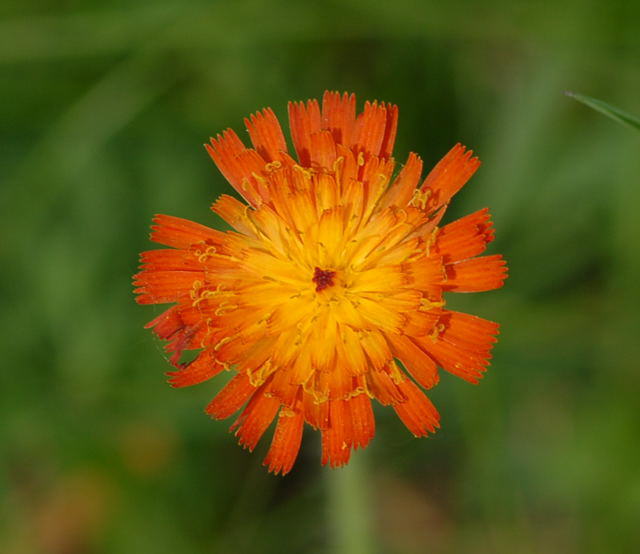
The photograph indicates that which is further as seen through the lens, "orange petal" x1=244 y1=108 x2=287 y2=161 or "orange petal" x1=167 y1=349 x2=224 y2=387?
"orange petal" x1=244 y1=108 x2=287 y2=161

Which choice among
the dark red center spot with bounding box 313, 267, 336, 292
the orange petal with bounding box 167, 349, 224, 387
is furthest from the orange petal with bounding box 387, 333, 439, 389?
the orange petal with bounding box 167, 349, 224, 387

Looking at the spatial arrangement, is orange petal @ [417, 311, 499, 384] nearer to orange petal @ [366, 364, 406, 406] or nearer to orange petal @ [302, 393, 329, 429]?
orange petal @ [366, 364, 406, 406]

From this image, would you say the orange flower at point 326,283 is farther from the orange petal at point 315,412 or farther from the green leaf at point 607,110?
the green leaf at point 607,110

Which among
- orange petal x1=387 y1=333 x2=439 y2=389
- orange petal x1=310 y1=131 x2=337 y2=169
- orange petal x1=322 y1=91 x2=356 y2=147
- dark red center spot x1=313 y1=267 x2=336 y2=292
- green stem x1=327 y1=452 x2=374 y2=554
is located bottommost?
green stem x1=327 y1=452 x2=374 y2=554

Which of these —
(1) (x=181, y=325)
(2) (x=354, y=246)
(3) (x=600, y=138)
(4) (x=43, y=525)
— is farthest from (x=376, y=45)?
(4) (x=43, y=525)

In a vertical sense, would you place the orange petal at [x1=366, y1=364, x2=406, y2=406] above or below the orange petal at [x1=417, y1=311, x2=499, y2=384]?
below

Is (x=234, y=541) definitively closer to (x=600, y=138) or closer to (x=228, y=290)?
(x=228, y=290)

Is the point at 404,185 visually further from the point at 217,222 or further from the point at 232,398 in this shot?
the point at 217,222

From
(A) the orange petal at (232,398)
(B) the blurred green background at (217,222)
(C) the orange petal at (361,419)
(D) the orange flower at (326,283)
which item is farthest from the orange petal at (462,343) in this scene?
(B) the blurred green background at (217,222)
